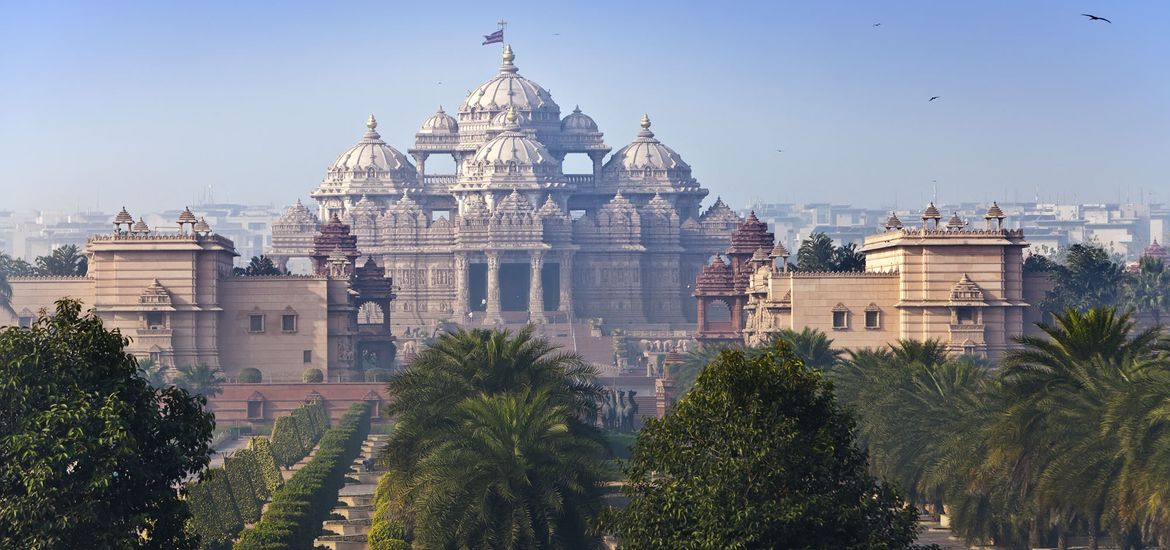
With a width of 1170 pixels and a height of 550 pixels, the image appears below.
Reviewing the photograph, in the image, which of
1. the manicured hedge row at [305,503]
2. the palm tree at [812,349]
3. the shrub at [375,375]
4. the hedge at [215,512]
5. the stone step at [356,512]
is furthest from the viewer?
the shrub at [375,375]

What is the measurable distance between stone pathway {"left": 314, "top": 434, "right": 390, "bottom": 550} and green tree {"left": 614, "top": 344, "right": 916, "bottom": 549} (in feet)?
76.6

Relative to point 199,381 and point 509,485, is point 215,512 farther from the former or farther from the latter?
point 199,381

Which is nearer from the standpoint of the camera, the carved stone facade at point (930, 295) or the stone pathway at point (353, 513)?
the stone pathway at point (353, 513)

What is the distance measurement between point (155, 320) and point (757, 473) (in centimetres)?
8584

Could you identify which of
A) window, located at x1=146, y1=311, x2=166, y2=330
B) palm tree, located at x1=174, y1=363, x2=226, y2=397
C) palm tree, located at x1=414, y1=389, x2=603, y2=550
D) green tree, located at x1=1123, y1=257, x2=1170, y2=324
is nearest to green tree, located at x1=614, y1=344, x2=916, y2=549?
palm tree, located at x1=414, y1=389, x2=603, y2=550

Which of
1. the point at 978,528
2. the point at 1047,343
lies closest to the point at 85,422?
the point at 1047,343

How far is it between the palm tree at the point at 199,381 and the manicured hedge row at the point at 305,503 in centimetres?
2455

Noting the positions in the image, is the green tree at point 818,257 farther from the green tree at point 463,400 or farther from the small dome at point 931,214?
the green tree at point 463,400

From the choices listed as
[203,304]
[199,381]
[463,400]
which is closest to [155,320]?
[203,304]

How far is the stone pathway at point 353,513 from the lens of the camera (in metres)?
61.9

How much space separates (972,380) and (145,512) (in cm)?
3566

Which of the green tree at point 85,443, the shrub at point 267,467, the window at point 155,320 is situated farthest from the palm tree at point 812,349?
the green tree at point 85,443

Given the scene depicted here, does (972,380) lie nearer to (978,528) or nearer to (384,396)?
(978,528)

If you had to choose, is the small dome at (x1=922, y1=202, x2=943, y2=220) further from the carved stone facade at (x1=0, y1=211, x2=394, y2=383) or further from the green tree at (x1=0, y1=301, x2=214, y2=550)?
the green tree at (x1=0, y1=301, x2=214, y2=550)
